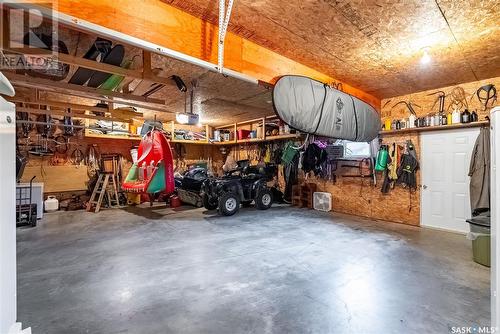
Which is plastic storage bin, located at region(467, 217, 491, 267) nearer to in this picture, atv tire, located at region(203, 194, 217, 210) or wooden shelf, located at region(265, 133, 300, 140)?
wooden shelf, located at region(265, 133, 300, 140)

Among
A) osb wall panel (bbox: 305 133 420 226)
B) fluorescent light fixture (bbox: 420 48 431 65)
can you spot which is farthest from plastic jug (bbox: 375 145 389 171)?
fluorescent light fixture (bbox: 420 48 431 65)

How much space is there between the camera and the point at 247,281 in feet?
8.40

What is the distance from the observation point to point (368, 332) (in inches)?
69.8

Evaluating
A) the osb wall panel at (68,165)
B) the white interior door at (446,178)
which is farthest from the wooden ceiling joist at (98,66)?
the osb wall panel at (68,165)

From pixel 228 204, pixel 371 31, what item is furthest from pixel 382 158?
pixel 228 204

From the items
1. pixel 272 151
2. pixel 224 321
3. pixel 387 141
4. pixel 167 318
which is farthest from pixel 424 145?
pixel 167 318

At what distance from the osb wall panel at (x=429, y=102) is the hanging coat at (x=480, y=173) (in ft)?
1.57

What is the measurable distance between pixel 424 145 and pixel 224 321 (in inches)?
206

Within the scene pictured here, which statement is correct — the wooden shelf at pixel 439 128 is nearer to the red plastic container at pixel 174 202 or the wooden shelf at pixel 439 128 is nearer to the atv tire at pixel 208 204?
the atv tire at pixel 208 204

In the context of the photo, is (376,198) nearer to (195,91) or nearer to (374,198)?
(374,198)

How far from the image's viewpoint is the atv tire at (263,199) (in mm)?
6711

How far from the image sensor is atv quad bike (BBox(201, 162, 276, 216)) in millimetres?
5957

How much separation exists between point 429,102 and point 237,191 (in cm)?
474

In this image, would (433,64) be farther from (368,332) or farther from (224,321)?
(224,321)
